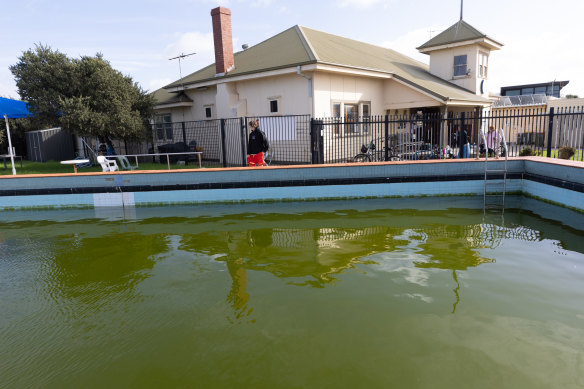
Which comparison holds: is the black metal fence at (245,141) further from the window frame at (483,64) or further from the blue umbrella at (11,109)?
the window frame at (483,64)

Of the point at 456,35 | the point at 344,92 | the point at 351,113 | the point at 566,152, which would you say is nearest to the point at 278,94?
the point at 344,92

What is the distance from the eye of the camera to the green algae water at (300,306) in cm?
277

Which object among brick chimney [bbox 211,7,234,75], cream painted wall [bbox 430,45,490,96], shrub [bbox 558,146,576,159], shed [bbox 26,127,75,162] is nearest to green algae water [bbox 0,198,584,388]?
shrub [bbox 558,146,576,159]

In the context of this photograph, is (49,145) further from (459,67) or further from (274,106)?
(459,67)

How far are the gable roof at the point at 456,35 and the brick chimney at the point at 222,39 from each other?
11420 millimetres

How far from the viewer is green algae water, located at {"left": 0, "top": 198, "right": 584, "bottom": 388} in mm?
2771

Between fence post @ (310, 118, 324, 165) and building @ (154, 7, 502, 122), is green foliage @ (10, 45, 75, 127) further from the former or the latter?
fence post @ (310, 118, 324, 165)

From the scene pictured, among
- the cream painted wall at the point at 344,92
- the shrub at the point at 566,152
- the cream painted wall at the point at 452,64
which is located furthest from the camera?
the cream painted wall at the point at 452,64

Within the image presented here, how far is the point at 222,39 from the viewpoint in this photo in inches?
637

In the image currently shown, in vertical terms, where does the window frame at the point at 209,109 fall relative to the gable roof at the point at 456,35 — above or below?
below

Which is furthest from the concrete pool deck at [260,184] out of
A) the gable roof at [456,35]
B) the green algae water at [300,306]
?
the gable roof at [456,35]

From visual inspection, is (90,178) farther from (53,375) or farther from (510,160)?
(510,160)

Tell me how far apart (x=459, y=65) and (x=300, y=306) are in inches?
835

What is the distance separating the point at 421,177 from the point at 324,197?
8.04ft
